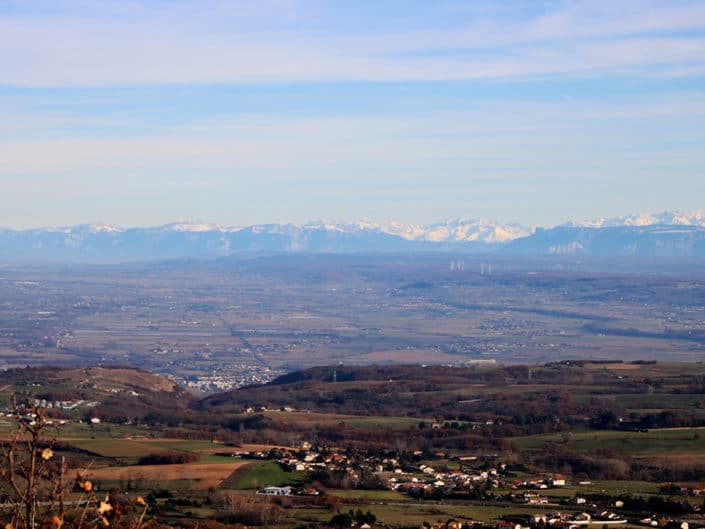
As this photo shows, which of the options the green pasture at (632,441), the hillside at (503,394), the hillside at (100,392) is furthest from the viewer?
the hillside at (100,392)

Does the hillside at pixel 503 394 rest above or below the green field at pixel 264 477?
below

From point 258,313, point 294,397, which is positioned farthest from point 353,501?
point 258,313

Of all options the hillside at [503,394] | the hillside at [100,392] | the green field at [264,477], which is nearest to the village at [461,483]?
the green field at [264,477]

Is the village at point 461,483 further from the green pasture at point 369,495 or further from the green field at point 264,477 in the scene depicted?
the green field at point 264,477

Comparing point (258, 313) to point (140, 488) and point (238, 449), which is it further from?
point (140, 488)

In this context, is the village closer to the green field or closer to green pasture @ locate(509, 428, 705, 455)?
the green field

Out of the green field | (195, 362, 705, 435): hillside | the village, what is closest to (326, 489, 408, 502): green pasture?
the village

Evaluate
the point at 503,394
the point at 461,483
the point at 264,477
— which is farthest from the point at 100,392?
the point at 461,483

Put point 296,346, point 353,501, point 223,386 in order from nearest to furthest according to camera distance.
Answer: point 353,501
point 223,386
point 296,346

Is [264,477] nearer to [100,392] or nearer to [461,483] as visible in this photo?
[461,483]

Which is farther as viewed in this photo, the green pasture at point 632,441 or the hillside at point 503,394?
the hillside at point 503,394

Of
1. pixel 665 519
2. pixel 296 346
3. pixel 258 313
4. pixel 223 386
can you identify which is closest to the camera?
pixel 665 519
